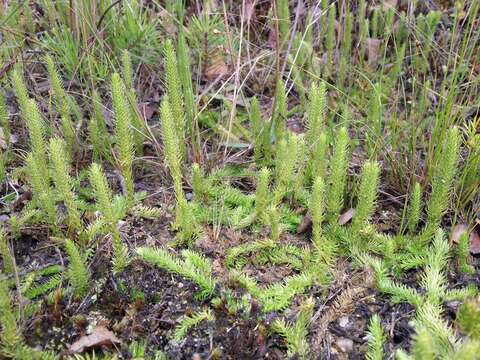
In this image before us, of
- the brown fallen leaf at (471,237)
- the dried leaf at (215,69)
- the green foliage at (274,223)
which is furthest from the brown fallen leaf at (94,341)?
the dried leaf at (215,69)

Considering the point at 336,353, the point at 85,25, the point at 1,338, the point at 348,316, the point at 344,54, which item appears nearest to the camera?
the point at 1,338

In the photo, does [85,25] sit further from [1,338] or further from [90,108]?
[1,338]

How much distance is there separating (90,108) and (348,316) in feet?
5.38

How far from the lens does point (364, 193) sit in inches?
72.1

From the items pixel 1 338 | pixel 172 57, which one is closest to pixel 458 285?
pixel 172 57

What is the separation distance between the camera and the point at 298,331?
1574mm

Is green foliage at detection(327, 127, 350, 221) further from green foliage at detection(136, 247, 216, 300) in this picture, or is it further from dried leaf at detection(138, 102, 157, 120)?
dried leaf at detection(138, 102, 157, 120)

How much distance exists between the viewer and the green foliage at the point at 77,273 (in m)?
1.67

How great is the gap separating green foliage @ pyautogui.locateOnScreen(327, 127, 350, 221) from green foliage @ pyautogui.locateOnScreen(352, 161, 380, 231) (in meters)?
0.09

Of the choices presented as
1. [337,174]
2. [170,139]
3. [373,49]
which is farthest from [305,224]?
[373,49]

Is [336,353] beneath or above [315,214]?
beneath

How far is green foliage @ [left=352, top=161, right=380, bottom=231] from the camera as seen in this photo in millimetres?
1785

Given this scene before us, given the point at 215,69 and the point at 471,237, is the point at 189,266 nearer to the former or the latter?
the point at 471,237

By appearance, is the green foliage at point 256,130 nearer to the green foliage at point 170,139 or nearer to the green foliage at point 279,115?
the green foliage at point 279,115
